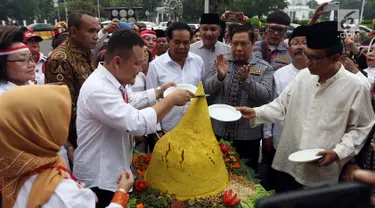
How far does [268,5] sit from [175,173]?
2145 inches

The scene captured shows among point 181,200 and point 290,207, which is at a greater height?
point 290,207

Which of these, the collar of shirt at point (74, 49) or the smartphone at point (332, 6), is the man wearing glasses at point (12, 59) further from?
the smartphone at point (332, 6)

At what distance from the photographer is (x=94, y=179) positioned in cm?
221

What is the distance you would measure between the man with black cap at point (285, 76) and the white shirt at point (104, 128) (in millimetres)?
2049

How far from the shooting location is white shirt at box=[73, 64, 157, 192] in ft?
6.59

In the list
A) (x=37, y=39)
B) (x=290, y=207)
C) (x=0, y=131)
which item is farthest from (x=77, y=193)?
(x=37, y=39)

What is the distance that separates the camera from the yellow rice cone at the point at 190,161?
2350mm

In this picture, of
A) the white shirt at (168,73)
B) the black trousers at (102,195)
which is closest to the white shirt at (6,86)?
the black trousers at (102,195)

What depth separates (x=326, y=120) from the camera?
98.7 inches

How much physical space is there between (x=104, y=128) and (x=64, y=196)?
2.42ft

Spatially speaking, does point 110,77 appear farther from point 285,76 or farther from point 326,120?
point 285,76

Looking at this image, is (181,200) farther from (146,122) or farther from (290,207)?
(290,207)

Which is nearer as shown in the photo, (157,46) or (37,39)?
(37,39)

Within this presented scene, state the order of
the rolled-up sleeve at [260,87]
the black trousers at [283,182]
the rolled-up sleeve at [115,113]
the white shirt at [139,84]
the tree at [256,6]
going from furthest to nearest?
the tree at [256,6]
the white shirt at [139,84]
the rolled-up sleeve at [260,87]
the black trousers at [283,182]
the rolled-up sleeve at [115,113]
